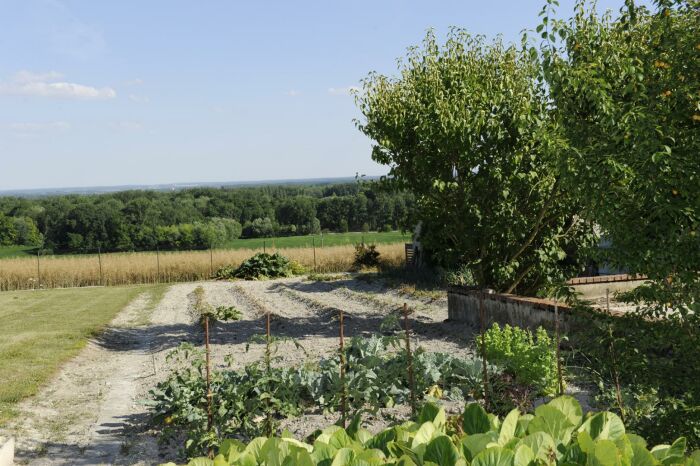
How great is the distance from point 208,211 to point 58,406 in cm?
7096

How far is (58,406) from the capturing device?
852cm

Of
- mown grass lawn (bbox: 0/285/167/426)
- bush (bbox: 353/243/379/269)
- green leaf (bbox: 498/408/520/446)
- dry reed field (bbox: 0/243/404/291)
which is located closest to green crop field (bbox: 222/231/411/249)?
dry reed field (bbox: 0/243/404/291)

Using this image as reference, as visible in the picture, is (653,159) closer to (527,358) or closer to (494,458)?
(494,458)

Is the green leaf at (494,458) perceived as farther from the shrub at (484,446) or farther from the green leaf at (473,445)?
the green leaf at (473,445)

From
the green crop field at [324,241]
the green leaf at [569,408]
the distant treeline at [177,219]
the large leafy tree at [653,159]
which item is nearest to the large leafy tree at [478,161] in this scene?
the large leafy tree at [653,159]

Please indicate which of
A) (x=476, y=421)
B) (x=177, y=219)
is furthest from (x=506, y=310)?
(x=177, y=219)

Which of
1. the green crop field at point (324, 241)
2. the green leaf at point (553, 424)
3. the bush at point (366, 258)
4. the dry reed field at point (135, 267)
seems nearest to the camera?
the green leaf at point (553, 424)

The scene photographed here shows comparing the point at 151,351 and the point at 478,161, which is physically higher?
the point at 478,161

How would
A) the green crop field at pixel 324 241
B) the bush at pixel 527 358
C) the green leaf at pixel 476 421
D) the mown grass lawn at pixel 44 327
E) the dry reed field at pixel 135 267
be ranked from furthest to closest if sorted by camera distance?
the green crop field at pixel 324 241 < the dry reed field at pixel 135 267 < the mown grass lawn at pixel 44 327 < the bush at pixel 527 358 < the green leaf at pixel 476 421

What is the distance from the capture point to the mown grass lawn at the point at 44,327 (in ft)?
32.0

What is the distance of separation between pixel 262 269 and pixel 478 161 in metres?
17.9

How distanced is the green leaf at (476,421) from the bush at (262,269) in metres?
25.3

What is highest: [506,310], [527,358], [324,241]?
[527,358]

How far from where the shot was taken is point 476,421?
260 cm
